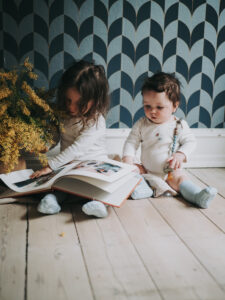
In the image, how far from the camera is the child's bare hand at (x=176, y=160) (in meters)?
1.70

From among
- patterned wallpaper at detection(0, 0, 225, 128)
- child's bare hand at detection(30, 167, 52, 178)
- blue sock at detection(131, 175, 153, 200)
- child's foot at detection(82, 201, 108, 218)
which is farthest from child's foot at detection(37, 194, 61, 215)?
patterned wallpaper at detection(0, 0, 225, 128)

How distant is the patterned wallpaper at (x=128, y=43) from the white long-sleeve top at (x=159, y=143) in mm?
331

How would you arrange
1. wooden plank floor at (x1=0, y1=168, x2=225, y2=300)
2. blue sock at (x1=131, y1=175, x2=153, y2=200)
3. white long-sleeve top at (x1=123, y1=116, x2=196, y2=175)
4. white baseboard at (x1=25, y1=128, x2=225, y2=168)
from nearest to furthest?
wooden plank floor at (x1=0, y1=168, x2=225, y2=300)
blue sock at (x1=131, y1=175, x2=153, y2=200)
white long-sleeve top at (x1=123, y1=116, x2=196, y2=175)
white baseboard at (x1=25, y1=128, x2=225, y2=168)

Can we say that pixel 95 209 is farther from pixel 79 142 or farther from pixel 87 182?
pixel 79 142

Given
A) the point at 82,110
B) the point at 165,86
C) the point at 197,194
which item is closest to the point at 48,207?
the point at 82,110

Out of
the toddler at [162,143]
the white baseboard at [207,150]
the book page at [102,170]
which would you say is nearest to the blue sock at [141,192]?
the toddler at [162,143]

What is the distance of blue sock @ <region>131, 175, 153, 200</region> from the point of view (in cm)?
160

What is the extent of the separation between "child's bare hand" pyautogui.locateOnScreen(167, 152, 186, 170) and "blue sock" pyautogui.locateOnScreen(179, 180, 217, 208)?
96mm

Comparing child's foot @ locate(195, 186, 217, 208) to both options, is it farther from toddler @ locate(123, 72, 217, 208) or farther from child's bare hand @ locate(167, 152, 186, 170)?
child's bare hand @ locate(167, 152, 186, 170)

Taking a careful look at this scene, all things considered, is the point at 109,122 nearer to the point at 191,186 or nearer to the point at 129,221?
the point at 191,186

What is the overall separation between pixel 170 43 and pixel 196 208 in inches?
43.6

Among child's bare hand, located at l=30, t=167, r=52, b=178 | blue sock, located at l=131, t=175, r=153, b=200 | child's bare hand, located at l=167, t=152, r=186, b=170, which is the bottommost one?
blue sock, located at l=131, t=175, r=153, b=200

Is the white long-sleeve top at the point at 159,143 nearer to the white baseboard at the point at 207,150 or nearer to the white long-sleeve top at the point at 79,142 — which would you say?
the white long-sleeve top at the point at 79,142

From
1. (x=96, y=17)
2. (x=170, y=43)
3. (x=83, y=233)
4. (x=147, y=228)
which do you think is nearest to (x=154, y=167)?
(x=147, y=228)
